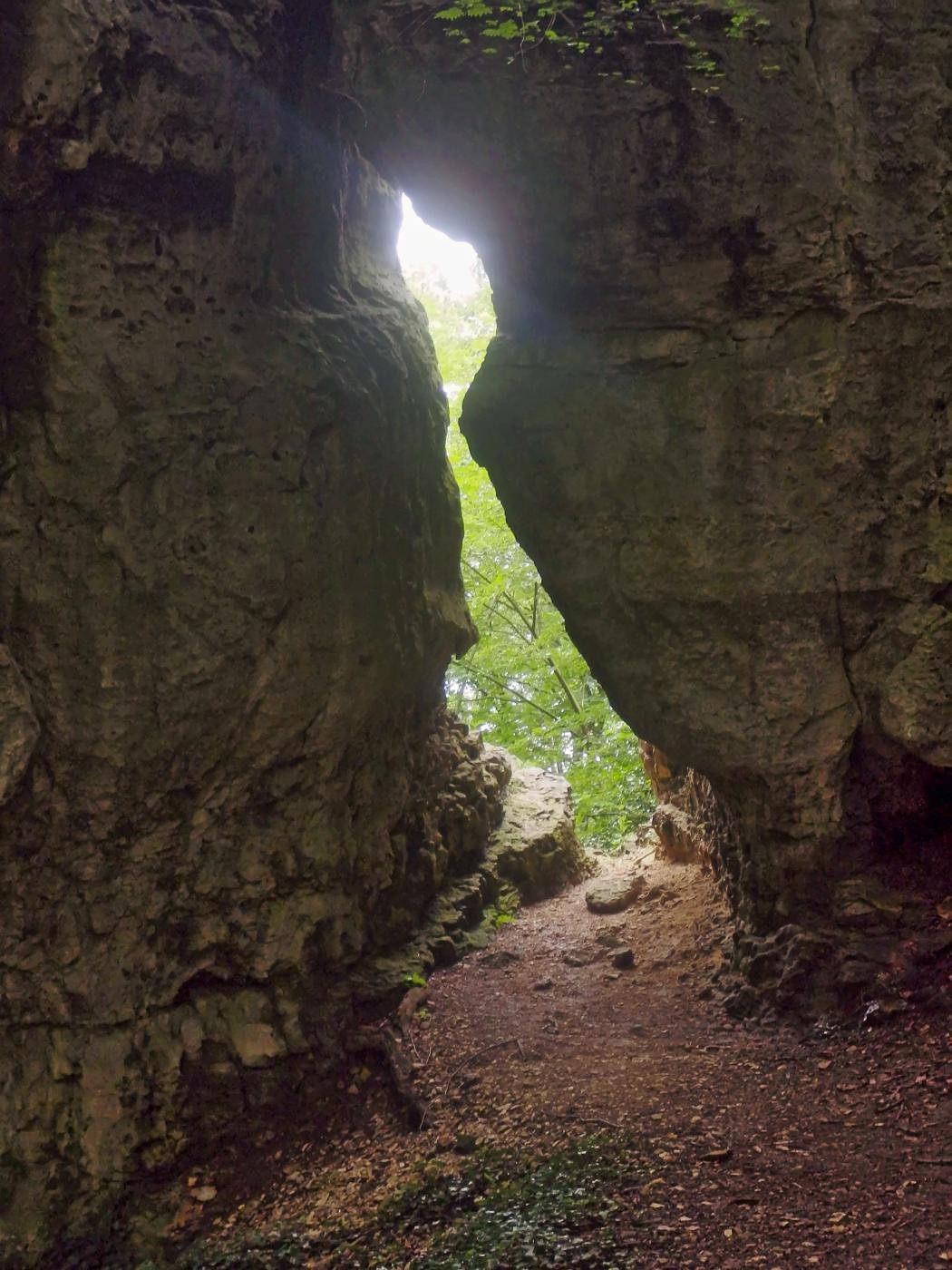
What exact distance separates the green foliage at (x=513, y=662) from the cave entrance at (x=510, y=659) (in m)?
0.02

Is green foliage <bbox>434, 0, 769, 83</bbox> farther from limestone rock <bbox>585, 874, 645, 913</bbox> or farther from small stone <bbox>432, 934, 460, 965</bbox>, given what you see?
limestone rock <bbox>585, 874, 645, 913</bbox>

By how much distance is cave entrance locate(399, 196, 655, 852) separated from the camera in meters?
13.9

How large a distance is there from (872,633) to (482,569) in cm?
935

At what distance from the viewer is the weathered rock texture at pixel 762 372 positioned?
18.6ft

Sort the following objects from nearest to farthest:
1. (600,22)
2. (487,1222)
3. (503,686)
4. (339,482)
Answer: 1. (487,1222)
2. (600,22)
3. (339,482)
4. (503,686)

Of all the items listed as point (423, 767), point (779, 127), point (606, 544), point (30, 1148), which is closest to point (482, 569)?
point (423, 767)

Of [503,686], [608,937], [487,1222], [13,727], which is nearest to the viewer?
[487,1222]

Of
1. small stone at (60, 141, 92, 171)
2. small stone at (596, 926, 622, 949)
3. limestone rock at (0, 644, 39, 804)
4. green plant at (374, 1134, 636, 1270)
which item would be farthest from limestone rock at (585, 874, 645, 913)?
small stone at (60, 141, 92, 171)

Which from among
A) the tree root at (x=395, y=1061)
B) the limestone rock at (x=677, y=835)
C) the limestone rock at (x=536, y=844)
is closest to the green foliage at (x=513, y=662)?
the limestone rock at (x=536, y=844)

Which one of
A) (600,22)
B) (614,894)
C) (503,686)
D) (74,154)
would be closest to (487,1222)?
(614,894)

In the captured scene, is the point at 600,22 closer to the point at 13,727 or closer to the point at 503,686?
the point at 13,727

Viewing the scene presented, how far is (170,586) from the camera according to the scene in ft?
19.0

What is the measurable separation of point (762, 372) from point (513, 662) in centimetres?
868

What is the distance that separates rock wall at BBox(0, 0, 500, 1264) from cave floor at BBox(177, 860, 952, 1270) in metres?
0.61
